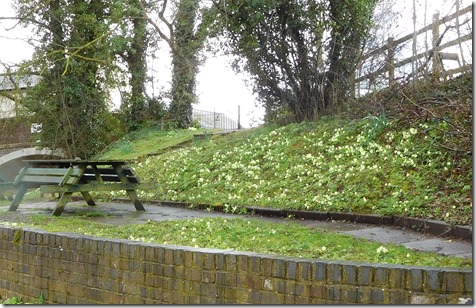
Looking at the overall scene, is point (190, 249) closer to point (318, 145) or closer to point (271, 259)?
point (271, 259)

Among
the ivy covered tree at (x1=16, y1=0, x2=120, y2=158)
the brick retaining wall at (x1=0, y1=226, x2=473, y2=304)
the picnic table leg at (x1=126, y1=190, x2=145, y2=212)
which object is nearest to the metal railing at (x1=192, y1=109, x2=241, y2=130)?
the ivy covered tree at (x1=16, y1=0, x2=120, y2=158)

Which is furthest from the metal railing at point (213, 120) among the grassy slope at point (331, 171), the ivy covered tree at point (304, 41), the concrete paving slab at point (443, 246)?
the concrete paving slab at point (443, 246)

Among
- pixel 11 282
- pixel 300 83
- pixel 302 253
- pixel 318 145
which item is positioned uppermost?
pixel 300 83

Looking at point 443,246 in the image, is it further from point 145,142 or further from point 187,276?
point 145,142

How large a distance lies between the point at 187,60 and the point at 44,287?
45.1 feet

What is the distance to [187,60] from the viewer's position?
19.1m

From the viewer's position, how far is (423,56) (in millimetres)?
11180

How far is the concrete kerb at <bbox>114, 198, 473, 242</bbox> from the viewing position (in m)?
6.37

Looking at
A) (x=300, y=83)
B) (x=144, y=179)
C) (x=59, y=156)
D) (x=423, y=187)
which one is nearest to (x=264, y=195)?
(x=423, y=187)

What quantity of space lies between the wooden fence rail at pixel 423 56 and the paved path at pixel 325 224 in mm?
3542

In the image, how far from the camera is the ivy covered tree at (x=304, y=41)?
42.8ft

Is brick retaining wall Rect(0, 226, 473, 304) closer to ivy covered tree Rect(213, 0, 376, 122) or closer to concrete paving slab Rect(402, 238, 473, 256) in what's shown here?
concrete paving slab Rect(402, 238, 473, 256)

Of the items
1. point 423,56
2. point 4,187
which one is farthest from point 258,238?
point 4,187

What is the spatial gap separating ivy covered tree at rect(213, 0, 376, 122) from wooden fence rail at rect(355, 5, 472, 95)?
0.64 m
